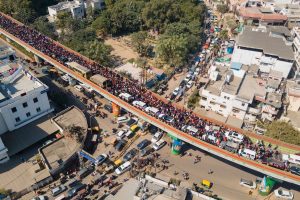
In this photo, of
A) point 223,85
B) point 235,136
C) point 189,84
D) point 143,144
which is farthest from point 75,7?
point 235,136

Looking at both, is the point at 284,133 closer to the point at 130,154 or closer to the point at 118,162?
the point at 130,154

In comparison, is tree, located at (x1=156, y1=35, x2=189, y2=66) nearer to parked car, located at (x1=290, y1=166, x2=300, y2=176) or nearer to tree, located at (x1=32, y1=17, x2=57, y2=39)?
tree, located at (x1=32, y1=17, x2=57, y2=39)

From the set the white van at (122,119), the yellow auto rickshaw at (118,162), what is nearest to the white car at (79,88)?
the white van at (122,119)

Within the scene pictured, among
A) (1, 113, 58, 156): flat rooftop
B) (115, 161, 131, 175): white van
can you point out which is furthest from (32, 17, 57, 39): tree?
(115, 161, 131, 175): white van

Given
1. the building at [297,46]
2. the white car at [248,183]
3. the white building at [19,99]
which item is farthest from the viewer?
the building at [297,46]

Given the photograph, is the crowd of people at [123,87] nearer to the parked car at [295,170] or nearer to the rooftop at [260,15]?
the parked car at [295,170]

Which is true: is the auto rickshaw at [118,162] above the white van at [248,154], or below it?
below

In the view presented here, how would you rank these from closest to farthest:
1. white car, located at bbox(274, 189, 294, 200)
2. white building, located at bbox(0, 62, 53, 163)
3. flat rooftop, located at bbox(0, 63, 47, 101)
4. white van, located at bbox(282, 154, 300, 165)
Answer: white van, located at bbox(282, 154, 300, 165), white car, located at bbox(274, 189, 294, 200), white building, located at bbox(0, 62, 53, 163), flat rooftop, located at bbox(0, 63, 47, 101)
